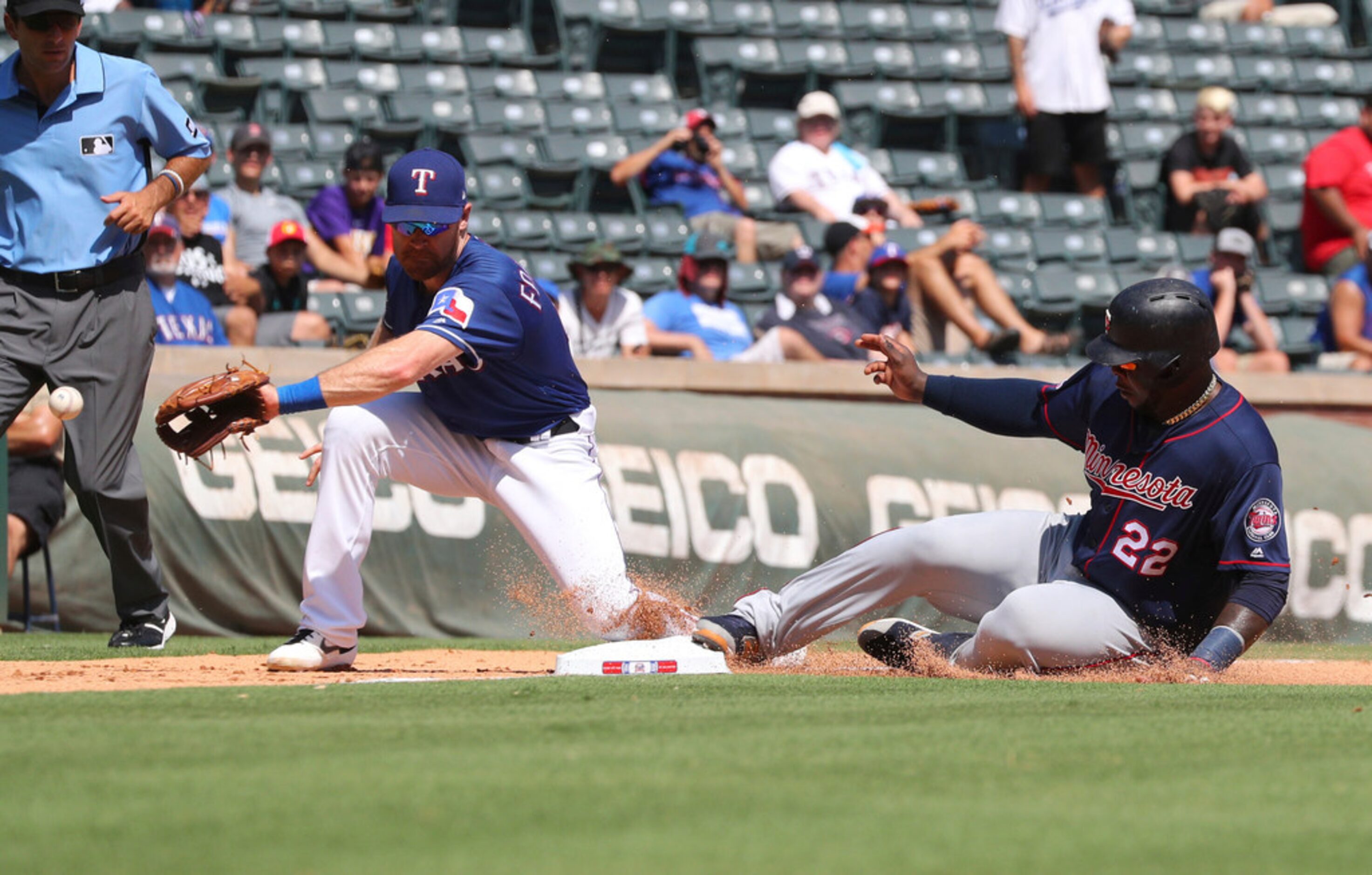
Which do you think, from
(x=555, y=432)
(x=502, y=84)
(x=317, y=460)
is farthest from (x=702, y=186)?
(x=317, y=460)

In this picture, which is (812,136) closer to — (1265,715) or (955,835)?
(1265,715)

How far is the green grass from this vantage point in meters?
2.45

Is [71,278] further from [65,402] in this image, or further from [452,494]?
[452,494]

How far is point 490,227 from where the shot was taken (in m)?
11.0

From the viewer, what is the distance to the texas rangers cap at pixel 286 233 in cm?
922

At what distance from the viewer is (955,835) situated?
2.58 meters

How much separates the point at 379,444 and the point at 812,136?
6.79 meters

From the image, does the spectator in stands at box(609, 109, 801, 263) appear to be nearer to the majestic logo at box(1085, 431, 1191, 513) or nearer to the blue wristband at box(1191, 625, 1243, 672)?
the majestic logo at box(1085, 431, 1191, 513)

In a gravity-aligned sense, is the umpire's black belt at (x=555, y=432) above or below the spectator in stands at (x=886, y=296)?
below

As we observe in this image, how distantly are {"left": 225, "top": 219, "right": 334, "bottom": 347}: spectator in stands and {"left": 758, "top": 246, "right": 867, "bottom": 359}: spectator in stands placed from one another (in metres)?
2.47

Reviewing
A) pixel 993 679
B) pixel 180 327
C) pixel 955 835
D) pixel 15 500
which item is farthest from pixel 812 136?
pixel 955 835

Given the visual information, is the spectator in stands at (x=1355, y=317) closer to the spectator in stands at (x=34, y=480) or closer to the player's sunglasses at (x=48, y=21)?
the spectator in stands at (x=34, y=480)

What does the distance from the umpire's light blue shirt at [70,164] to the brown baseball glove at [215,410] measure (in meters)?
1.18

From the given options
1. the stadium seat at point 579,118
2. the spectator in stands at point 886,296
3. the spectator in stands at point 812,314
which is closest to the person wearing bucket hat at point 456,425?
the spectator in stands at point 812,314
